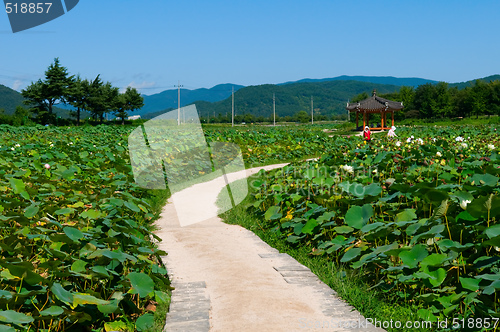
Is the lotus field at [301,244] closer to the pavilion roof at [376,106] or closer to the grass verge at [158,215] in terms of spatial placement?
the grass verge at [158,215]

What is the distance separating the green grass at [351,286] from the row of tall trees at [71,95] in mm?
50718

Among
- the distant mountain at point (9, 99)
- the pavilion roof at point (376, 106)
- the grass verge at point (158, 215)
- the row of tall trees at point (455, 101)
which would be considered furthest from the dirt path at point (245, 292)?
the distant mountain at point (9, 99)

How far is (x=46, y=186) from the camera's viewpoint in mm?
5637

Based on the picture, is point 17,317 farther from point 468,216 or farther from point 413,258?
point 468,216

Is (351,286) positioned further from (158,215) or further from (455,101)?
(455,101)

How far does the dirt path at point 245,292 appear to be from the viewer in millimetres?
3123

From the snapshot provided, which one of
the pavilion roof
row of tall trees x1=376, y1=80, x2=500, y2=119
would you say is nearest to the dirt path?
the pavilion roof

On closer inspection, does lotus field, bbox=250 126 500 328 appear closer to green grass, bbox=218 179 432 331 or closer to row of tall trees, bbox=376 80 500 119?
green grass, bbox=218 179 432 331

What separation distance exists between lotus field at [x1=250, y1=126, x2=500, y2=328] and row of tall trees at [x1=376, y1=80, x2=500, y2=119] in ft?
199

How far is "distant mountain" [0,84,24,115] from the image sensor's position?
177 m

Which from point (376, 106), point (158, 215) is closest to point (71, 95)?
point (376, 106)

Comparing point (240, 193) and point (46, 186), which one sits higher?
point (46, 186)

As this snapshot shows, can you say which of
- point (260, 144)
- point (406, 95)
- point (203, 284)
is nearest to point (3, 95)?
point (406, 95)

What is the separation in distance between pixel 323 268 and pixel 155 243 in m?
1.98
